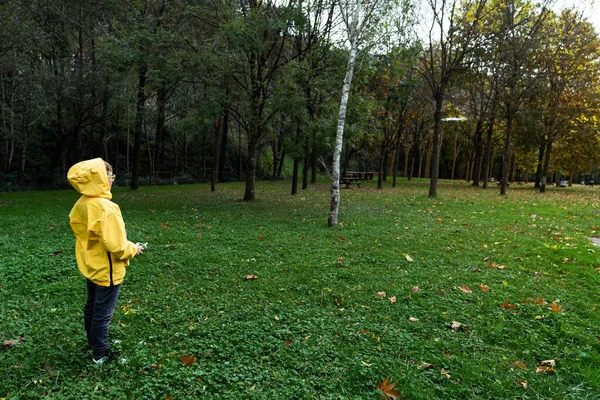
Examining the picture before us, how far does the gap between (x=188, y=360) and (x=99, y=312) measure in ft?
2.74

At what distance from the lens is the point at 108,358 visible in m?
3.09

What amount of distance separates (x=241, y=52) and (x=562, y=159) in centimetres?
2456

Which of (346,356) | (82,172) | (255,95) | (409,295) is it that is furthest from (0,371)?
(255,95)

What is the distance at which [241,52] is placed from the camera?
37.4 ft

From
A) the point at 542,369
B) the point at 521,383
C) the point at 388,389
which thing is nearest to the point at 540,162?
the point at 542,369

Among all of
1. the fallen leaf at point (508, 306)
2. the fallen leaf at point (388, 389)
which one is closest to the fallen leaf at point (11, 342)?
the fallen leaf at point (388, 389)

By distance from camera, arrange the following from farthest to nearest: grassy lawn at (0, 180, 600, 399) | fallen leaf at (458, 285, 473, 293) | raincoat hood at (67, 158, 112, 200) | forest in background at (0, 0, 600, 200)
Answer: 1. forest in background at (0, 0, 600, 200)
2. fallen leaf at (458, 285, 473, 293)
3. grassy lawn at (0, 180, 600, 399)
4. raincoat hood at (67, 158, 112, 200)

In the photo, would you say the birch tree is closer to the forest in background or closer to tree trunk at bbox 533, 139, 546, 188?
the forest in background

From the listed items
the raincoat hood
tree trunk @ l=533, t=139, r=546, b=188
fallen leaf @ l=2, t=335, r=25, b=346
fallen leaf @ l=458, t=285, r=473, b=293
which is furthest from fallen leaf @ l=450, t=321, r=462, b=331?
tree trunk @ l=533, t=139, r=546, b=188

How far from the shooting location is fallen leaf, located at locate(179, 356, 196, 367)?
3.09 metres

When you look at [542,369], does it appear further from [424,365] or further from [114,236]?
[114,236]

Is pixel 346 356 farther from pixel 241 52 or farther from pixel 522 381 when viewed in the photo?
pixel 241 52

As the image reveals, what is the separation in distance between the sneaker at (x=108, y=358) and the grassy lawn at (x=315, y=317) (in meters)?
0.06

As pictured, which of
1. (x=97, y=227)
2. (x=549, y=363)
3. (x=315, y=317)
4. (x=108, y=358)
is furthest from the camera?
(x=315, y=317)
